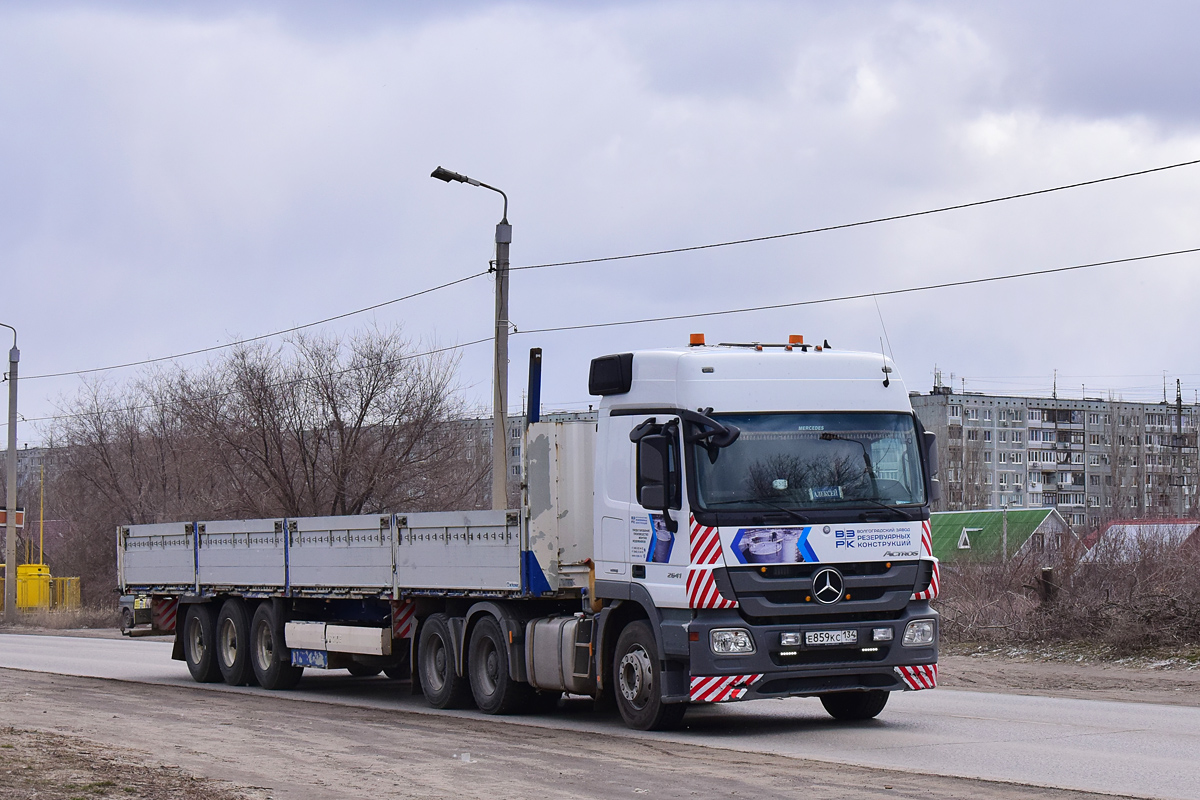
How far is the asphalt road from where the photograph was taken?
394 inches

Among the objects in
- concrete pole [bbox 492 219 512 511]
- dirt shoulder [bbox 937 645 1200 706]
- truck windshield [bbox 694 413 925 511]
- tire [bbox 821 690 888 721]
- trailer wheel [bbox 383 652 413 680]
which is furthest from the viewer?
concrete pole [bbox 492 219 512 511]

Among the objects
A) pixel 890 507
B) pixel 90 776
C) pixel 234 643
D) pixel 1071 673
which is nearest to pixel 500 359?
pixel 234 643

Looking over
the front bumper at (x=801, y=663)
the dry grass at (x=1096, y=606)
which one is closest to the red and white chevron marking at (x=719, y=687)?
the front bumper at (x=801, y=663)

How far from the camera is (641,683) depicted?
12.6 m

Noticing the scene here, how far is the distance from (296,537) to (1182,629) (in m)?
11.7

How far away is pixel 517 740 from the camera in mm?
12320

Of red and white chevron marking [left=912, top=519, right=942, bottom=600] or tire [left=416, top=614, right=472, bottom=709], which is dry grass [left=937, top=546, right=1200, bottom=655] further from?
tire [left=416, top=614, right=472, bottom=709]

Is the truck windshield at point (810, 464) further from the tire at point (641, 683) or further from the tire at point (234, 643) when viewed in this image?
the tire at point (234, 643)

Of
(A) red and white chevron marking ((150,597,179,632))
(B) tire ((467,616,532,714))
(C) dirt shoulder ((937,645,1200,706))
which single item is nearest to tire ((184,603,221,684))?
(A) red and white chevron marking ((150,597,179,632))

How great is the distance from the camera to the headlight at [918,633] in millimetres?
12477

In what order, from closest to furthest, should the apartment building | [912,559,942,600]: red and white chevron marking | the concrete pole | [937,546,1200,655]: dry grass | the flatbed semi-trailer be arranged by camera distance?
the flatbed semi-trailer, [912,559,942,600]: red and white chevron marking, [937,546,1200,655]: dry grass, the concrete pole, the apartment building

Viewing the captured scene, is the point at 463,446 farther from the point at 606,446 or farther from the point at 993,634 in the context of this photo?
the point at 606,446

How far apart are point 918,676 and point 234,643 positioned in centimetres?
1027

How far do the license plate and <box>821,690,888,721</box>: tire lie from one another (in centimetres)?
137
